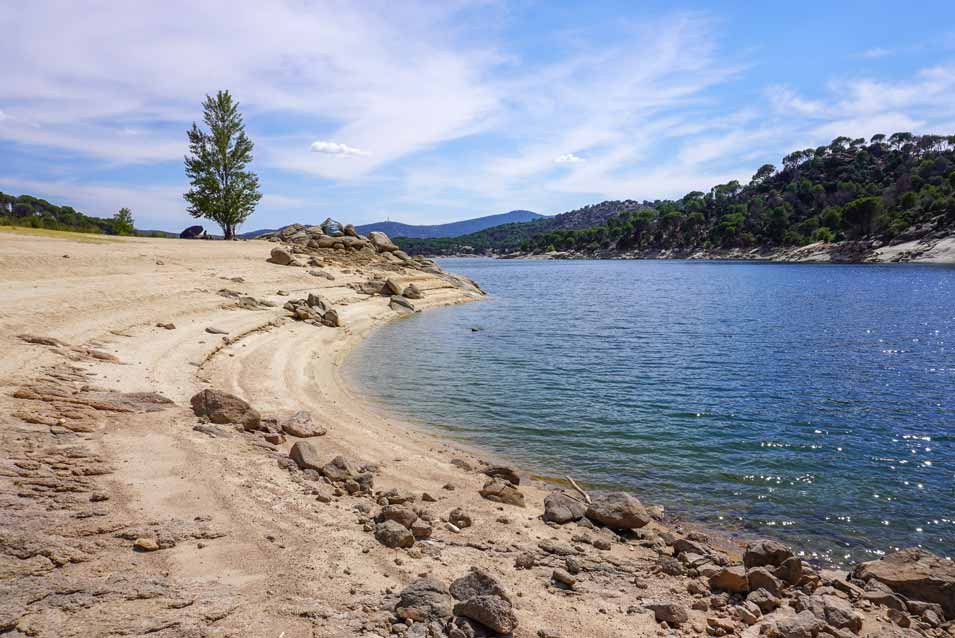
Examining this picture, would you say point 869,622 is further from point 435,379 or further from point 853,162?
point 853,162

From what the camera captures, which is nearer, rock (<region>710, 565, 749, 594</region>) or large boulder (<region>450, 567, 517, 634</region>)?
large boulder (<region>450, 567, 517, 634</region>)

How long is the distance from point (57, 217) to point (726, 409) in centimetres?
8792

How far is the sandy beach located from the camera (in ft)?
17.0

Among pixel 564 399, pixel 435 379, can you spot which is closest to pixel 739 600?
pixel 564 399

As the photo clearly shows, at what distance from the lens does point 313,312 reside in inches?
1162

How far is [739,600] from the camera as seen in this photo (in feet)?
22.1

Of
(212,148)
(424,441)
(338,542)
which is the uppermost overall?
(212,148)

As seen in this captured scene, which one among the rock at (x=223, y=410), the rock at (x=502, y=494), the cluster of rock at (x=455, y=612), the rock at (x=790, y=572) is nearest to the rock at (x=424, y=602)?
the cluster of rock at (x=455, y=612)

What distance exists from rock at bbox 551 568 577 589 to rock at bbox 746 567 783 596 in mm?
2161

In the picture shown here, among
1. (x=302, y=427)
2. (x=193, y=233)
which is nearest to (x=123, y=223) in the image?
(x=193, y=233)

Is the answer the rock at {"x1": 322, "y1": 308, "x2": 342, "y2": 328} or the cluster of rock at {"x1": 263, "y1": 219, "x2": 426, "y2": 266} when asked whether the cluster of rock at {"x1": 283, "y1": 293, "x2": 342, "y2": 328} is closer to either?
the rock at {"x1": 322, "y1": 308, "x2": 342, "y2": 328}

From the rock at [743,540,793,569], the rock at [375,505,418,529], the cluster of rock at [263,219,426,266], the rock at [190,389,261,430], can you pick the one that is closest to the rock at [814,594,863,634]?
the rock at [743,540,793,569]

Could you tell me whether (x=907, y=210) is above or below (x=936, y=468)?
above

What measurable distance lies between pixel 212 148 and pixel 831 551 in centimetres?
6017
